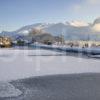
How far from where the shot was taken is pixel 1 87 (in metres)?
10.4

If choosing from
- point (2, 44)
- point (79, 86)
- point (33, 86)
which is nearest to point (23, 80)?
point (33, 86)

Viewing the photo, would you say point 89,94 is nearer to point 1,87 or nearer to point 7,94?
point 7,94

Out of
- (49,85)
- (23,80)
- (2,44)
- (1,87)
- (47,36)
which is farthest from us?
(47,36)

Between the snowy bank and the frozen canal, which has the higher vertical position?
the snowy bank

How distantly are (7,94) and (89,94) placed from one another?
247 centimetres

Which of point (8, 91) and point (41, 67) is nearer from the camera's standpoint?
point (8, 91)

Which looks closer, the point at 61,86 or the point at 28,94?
the point at 28,94

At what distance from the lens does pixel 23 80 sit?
1255cm

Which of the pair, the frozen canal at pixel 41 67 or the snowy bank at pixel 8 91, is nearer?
the snowy bank at pixel 8 91

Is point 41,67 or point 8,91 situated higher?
point 8,91

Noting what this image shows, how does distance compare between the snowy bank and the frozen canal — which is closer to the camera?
the snowy bank

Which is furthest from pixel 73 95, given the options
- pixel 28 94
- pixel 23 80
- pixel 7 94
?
pixel 23 80

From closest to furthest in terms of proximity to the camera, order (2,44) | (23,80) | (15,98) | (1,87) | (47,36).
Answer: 1. (15,98)
2. (1,87)
3. (23,80)
4. (2,44)
5. (47,36)

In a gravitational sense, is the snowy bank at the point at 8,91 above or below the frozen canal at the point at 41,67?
above
